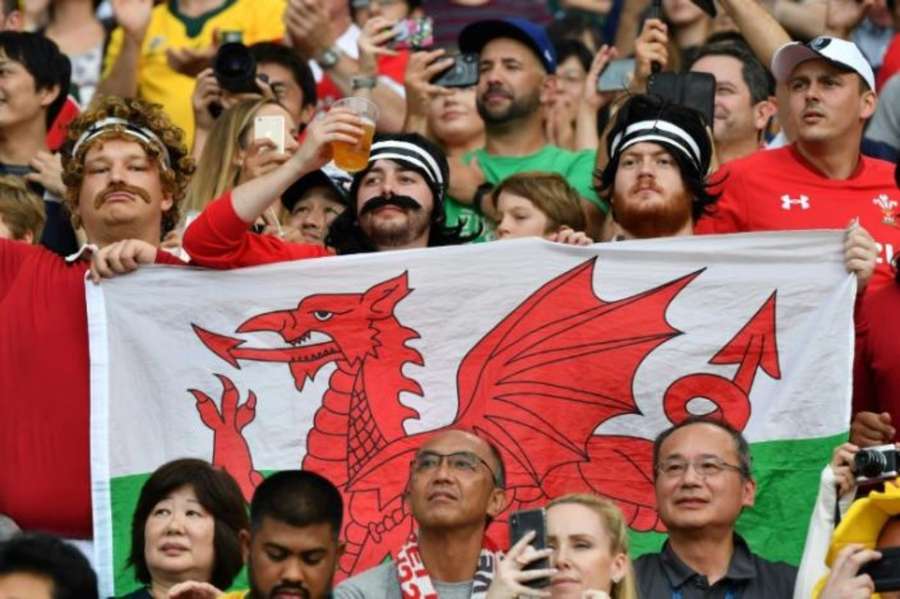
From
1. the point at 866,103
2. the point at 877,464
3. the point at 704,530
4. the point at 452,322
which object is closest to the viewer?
the point at 877,464

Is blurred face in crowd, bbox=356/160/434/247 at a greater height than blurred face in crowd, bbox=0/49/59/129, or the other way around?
blurred face in crowd, bbox=0/49/59/129

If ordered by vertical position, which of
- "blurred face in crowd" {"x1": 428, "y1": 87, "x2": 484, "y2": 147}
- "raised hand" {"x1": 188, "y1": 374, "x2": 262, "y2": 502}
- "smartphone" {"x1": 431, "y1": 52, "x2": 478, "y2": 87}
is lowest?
"raised hand" {"x1": 188, "y1": 374, "x2": 262, "y2": 502}

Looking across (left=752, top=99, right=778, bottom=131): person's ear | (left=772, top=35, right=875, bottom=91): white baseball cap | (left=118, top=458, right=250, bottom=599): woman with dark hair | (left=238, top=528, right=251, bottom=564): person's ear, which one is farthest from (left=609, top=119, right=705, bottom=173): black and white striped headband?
(left=238, top=528, right=251, bottom=564): person's ear

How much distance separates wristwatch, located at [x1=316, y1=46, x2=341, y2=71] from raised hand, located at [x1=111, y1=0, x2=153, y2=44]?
85 cm

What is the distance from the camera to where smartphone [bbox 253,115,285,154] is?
11070 millimetres

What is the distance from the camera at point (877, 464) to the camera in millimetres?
9266

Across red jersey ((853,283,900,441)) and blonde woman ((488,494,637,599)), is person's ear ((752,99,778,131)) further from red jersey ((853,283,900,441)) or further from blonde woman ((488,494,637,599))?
blonde woman ((488,494,637,599))

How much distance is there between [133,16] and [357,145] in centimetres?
382

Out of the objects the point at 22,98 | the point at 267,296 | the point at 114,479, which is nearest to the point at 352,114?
the point at 267,296

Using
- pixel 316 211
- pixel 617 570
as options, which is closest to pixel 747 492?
pixel 617 570

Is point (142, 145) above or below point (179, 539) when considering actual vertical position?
above

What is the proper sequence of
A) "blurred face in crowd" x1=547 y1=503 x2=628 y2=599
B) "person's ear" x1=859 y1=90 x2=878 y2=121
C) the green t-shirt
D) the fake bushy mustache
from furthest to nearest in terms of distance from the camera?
the green t-shirt → "person's ear" x1=859 y1=90 x2=878 y2=121 → the fake bushy mustache → "blurred face in crowd" x1=547 y1=503 x2=628 y2=599

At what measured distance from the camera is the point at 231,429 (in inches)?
405

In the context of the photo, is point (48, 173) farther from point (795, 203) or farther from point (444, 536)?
point (444, 536)
